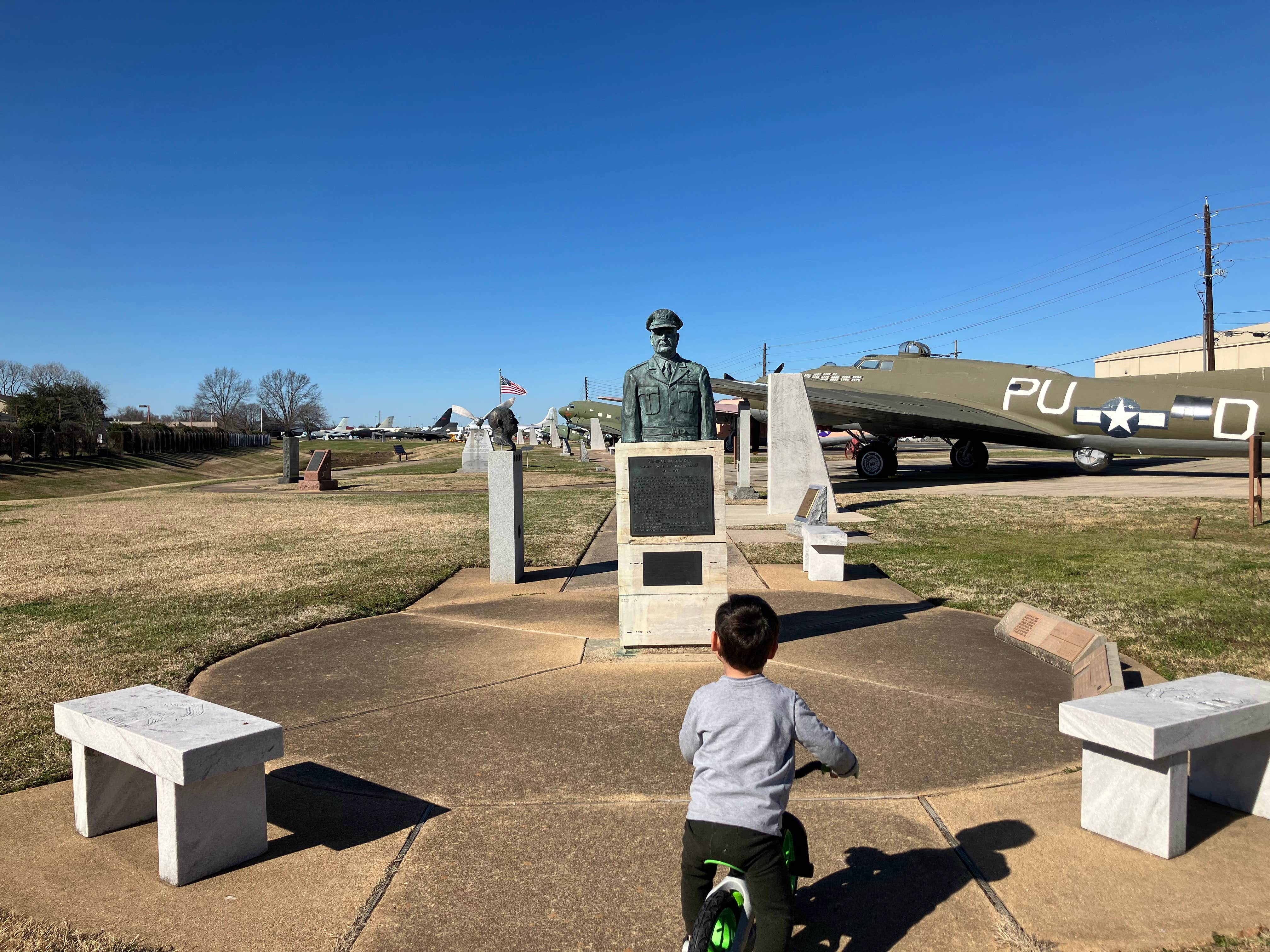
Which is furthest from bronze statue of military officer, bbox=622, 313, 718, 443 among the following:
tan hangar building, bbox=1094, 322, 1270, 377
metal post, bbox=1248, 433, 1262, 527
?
tan hangar building, bbox=1094, 322, 1270, 377

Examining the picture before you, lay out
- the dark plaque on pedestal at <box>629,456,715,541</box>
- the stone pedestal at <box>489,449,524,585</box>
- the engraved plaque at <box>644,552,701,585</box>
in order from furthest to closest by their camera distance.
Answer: the stone pedestal at <box>489,449,524,585</box> < the engraved plaque at <box>644,552,701,585</box> < the dark plaque on pedestal at <box>629,456,715,541</box>

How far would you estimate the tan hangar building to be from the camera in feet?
190

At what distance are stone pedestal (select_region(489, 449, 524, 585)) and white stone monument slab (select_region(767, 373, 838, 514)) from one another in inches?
299

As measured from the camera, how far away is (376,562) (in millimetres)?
11383

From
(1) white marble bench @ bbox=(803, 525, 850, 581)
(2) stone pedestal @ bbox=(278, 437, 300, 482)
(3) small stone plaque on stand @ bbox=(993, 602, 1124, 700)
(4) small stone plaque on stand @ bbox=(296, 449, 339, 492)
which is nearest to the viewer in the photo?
(3) small stone plaque on stand @ bbox=(993, 602, 1124, 700)

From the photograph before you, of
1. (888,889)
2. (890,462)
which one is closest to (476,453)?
(890,462)

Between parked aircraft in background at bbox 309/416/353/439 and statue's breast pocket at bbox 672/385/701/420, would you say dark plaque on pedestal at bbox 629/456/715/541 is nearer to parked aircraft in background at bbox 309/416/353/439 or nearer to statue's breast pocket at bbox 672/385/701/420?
statue's breast pocket at bbox 672/385/701/420

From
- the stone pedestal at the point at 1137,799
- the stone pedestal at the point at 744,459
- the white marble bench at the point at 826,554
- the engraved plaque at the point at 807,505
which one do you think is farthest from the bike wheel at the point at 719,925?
the stone pedestal at the point at 744,459

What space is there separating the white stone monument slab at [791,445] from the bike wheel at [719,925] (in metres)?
14.1

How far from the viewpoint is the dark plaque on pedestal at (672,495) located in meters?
6.28

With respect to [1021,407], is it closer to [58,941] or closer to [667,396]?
[667,396]

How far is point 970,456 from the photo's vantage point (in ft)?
89.8

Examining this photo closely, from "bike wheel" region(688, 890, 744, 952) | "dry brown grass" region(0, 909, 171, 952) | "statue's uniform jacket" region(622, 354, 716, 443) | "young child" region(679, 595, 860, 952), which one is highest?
"statue's uniform jacket" region(622, 354, 716, 443)

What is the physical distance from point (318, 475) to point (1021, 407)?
22751mm
